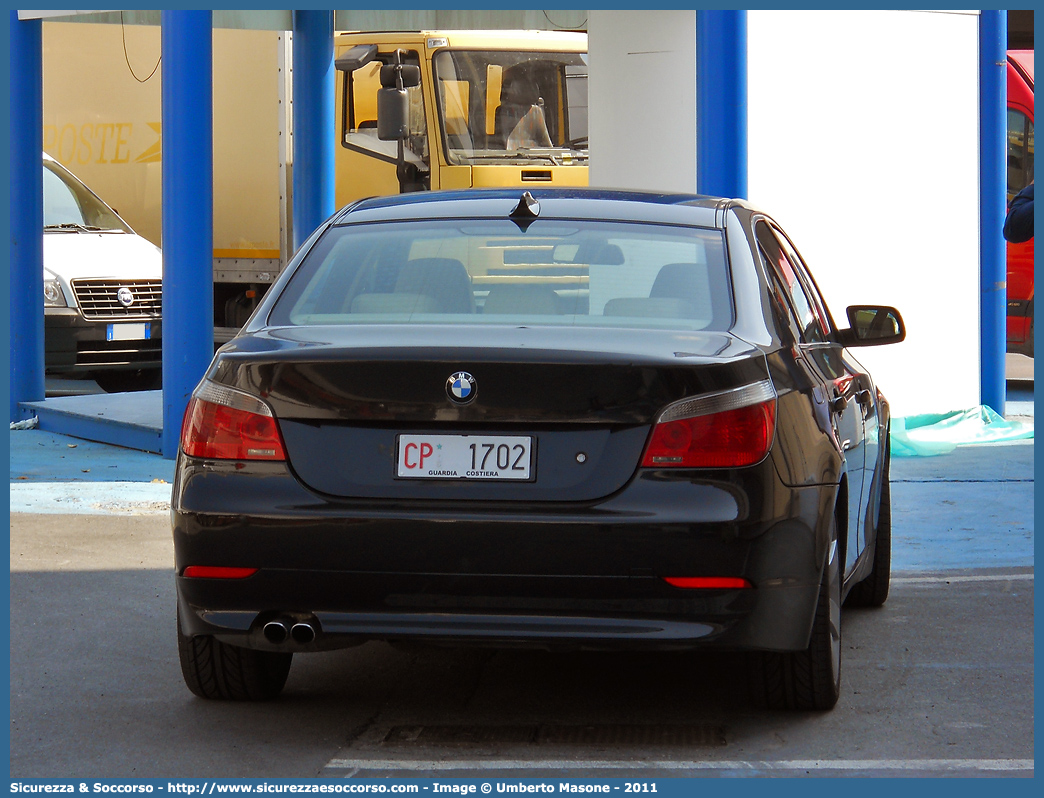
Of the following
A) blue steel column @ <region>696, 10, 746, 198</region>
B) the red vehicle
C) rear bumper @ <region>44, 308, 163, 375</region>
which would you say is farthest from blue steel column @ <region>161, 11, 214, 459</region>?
the red vehicle

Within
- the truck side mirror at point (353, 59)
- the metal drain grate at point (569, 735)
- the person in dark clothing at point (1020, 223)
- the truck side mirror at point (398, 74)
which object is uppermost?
the truck side mirror at point (353, 59)

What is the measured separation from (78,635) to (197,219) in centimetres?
477

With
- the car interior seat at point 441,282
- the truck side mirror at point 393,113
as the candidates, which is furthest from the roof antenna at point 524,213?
the truck side mirror at point 393,113

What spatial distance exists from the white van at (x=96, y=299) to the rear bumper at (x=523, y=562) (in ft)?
34.0

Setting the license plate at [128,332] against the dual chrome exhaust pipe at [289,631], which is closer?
the dual chrome exhaust pipe at [289,631]

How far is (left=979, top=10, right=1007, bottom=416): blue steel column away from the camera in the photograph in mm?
11266

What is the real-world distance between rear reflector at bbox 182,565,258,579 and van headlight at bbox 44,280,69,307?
10.4 meters

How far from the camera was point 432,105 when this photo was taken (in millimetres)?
15000

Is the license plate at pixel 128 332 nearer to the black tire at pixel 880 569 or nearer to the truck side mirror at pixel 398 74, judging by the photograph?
the truck side mirror at pixel 398 74

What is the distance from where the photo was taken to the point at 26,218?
39.5 feet

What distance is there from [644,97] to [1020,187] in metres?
5.94

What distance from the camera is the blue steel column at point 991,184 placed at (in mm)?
11266

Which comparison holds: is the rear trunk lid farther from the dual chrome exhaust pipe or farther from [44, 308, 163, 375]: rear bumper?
[44, 308, 163, 375]: rear bumper

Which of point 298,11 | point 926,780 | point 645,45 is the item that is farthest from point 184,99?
point 926,780
